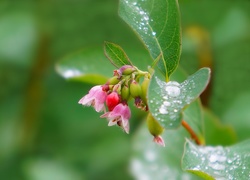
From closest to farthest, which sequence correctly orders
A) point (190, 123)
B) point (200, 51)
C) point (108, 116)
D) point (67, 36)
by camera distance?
1. point (108, 116)
2. point (190, 123)
3. point (200, 51)
4. point (67, 36)

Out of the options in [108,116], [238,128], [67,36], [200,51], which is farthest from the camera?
A: [67,36]

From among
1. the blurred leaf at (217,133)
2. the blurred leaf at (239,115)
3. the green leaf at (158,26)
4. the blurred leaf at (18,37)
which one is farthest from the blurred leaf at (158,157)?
the blurred leaf at (18,37)

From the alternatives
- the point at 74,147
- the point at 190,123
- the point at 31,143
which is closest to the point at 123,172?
the point at 74,147

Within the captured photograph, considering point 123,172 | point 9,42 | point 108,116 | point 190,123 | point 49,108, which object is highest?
point 108,116

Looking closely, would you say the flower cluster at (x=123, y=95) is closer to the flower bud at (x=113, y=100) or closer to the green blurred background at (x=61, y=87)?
the flower bud at (x=113, y=100)

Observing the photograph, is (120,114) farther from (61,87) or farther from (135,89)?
(61,87)

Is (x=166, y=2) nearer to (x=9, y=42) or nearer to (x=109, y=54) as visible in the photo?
(x=109, y=54)

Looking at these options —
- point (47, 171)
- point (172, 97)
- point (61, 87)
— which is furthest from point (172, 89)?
point (61, 87)
